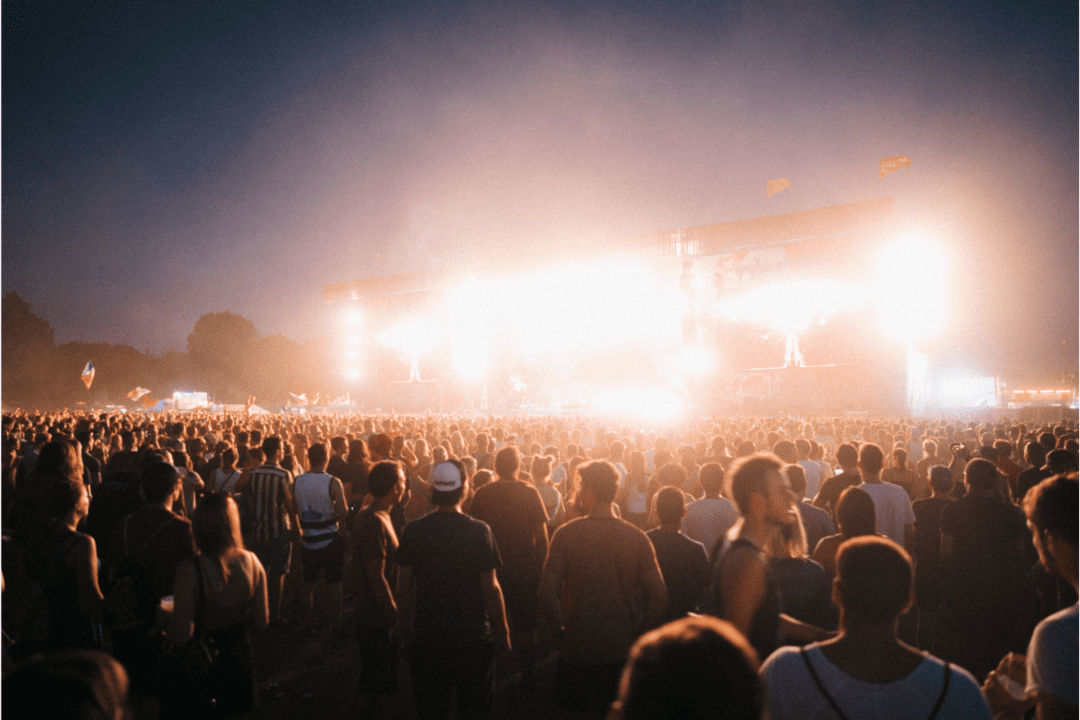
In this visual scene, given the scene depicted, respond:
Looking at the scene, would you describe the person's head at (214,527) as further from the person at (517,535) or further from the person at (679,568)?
the person at (679,568)

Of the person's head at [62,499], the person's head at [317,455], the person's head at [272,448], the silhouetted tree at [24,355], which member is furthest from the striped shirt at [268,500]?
the silhouetted tree at [24,355]

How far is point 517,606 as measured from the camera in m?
4.79

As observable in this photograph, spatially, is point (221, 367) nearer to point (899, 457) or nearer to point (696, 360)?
point (696, 360)

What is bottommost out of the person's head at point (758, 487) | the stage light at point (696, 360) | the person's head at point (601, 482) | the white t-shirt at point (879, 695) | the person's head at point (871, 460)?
the white t-shirt at point (879, 695)

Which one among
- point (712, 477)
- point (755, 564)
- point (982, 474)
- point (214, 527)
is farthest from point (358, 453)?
point (982, 474)

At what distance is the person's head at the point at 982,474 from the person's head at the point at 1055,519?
2229mm

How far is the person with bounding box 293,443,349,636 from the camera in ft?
19.2

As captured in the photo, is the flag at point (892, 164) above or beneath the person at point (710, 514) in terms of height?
above

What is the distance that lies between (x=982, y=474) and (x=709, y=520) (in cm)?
205

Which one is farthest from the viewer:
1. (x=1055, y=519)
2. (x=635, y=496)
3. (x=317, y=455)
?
(x=635, y=496)

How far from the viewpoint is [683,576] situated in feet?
11.9

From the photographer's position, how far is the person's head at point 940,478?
5.14 m

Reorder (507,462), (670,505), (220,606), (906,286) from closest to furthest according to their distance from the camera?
(220,606)
(670,505)
(507,462)
(906,286)

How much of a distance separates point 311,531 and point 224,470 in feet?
5.82
